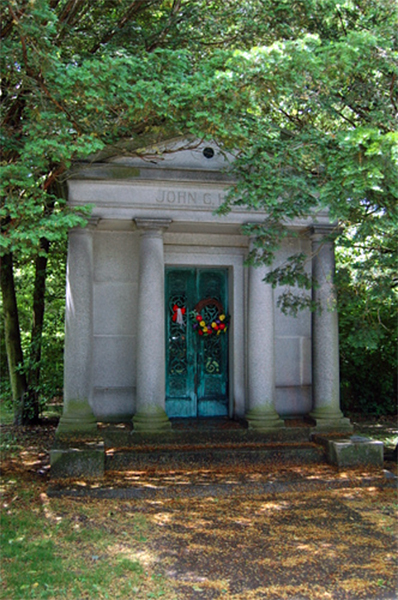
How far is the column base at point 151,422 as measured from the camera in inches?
324

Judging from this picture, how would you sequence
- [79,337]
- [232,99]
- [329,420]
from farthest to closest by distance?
[329,420]
[79,337]
[232,99]

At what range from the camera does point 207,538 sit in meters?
5.59

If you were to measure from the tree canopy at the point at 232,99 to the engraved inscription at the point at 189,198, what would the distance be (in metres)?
0.83

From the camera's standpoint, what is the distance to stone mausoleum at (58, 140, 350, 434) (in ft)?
27.3

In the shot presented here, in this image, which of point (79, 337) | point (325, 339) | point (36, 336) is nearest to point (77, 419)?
point (79, 337)

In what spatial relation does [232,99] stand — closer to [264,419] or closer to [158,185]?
[158,185]

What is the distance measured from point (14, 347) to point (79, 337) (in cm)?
439

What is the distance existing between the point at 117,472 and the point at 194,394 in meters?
2.67

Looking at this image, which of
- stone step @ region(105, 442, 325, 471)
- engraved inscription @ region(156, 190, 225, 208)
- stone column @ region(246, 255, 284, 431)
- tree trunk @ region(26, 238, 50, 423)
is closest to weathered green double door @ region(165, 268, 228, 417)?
stone column @ region(246, 255, 284, 431)

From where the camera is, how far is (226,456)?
7.92m

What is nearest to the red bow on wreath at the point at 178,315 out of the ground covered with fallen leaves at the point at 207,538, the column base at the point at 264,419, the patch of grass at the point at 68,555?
the column base at the point at 264,419

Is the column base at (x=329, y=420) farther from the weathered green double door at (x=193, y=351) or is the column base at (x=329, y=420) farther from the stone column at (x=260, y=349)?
the weathered green double door at (x=193, y=351)

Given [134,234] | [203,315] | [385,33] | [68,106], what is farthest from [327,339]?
[68,106]

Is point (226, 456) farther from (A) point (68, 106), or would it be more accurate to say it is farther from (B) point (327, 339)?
(A) point (68, 106)
